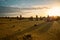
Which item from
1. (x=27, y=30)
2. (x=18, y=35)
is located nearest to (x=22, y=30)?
(x=27, y=30)

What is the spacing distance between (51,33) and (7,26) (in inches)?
345

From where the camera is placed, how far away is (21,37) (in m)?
27.9

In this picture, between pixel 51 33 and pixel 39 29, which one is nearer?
pixel 51 33

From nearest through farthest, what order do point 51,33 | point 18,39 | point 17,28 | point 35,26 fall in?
1. point 18,39
2. point 51,33
3. point 17,28
4. point 35,26

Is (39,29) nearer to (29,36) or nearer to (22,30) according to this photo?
(22,30)

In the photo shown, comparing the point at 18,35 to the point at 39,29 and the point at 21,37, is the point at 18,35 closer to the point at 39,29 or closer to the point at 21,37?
the point at 21,37

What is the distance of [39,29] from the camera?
108 ft

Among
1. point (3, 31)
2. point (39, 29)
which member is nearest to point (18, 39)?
point (3, 31)

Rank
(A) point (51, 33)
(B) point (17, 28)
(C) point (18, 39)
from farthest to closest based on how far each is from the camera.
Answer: (B) point (17, 28)
(A) point (51, 33)
(C) point (18, 39)

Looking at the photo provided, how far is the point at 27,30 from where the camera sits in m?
32.0

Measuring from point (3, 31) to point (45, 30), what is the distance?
7630mm

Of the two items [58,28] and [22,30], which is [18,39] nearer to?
[22,30]

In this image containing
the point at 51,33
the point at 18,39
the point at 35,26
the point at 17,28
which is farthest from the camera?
the point at 35,26

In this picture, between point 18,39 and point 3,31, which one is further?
point 3,31
